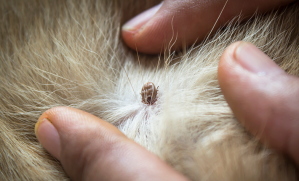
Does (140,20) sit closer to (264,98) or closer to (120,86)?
(120,86)

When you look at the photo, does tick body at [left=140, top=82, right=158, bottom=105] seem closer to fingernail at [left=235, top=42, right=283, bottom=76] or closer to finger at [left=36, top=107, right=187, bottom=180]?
finger at [left=36, top=107, right=187, bottom=180]

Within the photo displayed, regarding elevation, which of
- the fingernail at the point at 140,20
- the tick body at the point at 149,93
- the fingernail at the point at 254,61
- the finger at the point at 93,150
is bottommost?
the finger at the point at 93,150

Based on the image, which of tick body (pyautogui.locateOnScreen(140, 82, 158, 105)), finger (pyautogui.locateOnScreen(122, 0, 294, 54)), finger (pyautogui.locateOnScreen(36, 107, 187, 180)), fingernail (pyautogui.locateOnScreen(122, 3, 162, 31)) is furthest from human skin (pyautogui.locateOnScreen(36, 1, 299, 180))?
fingernail (pyautogui.locateOnScreen(122, 3, 162, 31))

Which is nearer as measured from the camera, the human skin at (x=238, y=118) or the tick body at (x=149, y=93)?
the human skin at (x=238, y=118)

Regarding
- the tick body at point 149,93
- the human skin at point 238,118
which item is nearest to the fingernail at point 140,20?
the tick body at point 149,93

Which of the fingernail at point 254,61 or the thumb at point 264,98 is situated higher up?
the fingernail at point 254,61

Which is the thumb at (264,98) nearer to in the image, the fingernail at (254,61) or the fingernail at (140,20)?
the fingernail at (254,61)

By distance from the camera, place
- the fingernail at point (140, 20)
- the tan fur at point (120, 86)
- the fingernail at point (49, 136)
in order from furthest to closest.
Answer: the fingernail at point (140, 20) < the fingernail at point (49, 136) < the tan fur at point (120, 86)

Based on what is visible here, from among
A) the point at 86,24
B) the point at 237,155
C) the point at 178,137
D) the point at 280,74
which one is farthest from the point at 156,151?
the point at 86,24
